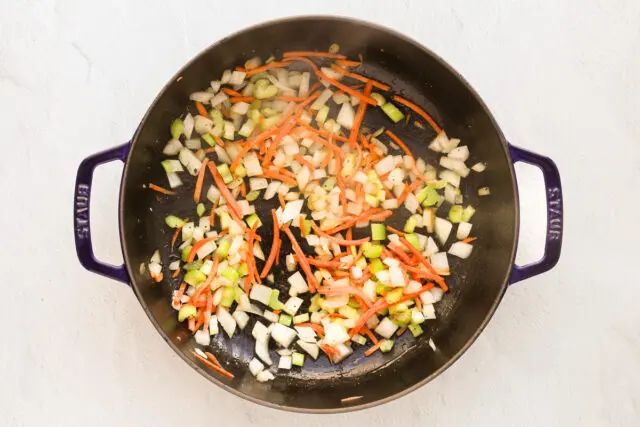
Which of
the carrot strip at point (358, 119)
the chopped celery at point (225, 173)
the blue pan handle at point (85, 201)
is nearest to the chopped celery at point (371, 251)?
the carrot strip at point (358, 119)

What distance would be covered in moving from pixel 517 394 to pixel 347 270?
47 cm

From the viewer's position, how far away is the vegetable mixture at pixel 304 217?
139 centimetres

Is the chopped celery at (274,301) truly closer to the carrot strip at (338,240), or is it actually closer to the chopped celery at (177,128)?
the carrot strip at (338,240)

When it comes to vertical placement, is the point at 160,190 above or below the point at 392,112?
below

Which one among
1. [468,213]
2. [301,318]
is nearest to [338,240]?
[301,318]

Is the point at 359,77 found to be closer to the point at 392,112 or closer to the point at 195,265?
the point at 392,112

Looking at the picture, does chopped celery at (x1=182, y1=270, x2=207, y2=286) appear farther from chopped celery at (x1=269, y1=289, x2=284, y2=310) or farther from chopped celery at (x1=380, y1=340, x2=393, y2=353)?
chopped celery at (x1=380, y1=340, x2=393, y2=353)

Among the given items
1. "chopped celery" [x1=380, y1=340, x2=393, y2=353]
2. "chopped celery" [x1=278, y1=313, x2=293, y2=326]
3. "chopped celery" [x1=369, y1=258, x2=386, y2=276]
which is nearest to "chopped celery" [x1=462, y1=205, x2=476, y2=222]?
"chopped celery" [x1=369, y1=258, x2=386, y2=276]

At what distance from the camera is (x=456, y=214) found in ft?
4.66

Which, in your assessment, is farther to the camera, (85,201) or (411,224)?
(411,224)

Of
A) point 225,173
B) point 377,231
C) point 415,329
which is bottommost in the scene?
point 415,329

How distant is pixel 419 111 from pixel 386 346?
1.78ft

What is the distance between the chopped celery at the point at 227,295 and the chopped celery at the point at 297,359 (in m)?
0.19
